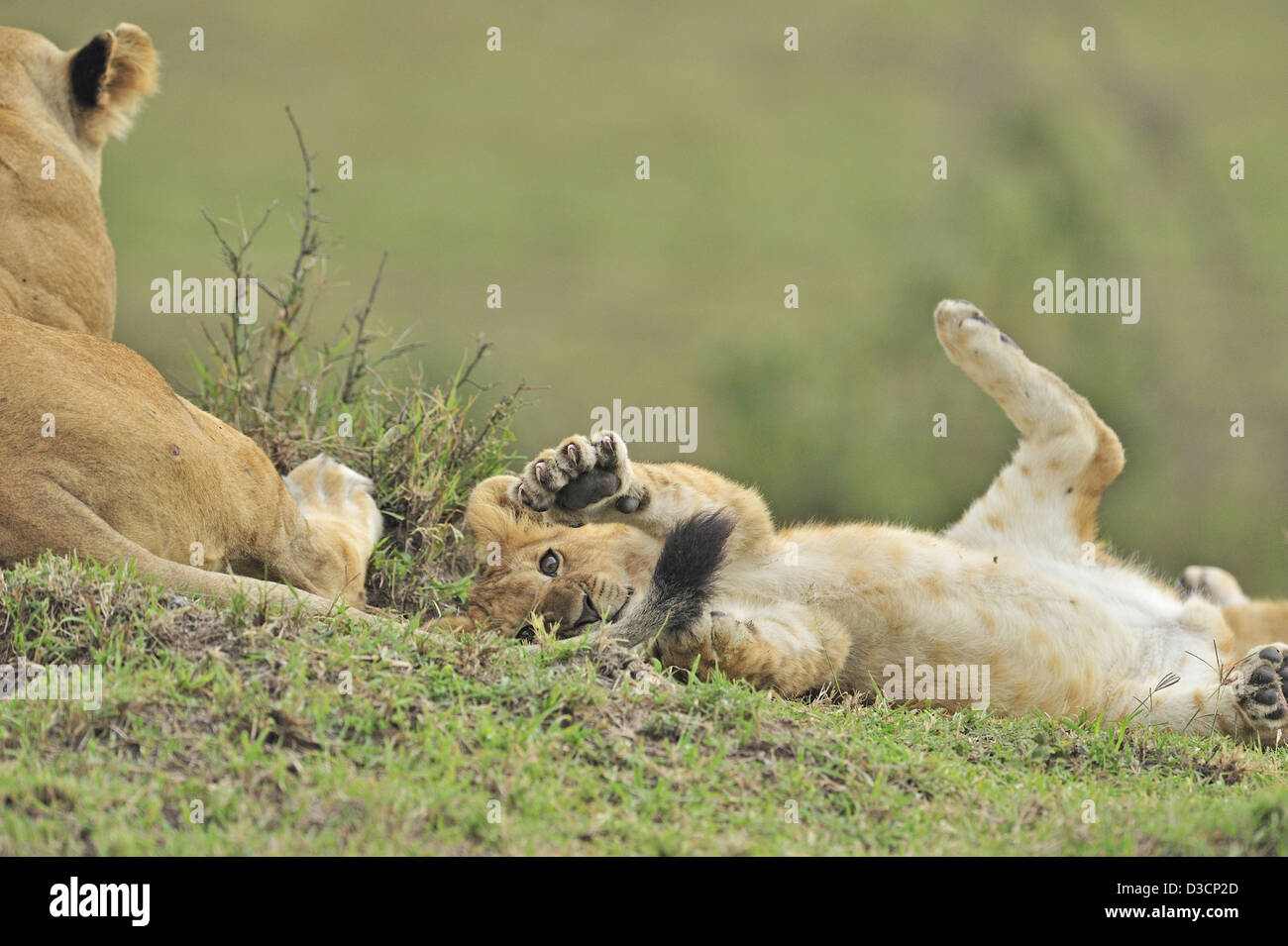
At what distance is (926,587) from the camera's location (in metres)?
4.95

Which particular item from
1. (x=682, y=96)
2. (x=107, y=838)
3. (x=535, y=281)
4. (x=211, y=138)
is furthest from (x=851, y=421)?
(x=682, y=96)

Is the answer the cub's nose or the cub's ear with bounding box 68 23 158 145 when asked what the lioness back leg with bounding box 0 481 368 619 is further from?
the cub's ear with bounding box 68 23 158 145

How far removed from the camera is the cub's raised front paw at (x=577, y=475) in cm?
452

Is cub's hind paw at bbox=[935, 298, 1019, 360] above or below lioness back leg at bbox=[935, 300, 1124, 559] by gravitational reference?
above

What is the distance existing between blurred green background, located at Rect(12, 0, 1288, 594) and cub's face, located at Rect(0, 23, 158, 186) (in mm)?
4707

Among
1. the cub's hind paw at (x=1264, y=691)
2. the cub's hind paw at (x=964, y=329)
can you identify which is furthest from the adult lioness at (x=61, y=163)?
the cub's hind paw at (x=1264, y=691)

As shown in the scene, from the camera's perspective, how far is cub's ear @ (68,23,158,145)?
229 inches

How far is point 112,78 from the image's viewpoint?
598cm

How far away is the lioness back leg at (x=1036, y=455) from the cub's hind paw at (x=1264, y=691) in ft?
3.36

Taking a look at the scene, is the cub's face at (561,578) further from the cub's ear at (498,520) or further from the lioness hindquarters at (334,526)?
the lioness hindquarters at (334,526)

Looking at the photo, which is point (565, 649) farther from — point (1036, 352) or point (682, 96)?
point (682, 96)

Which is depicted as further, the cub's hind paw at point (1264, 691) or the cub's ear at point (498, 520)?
the cub's ear at point (498, 520)

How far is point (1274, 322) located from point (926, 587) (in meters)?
21.4

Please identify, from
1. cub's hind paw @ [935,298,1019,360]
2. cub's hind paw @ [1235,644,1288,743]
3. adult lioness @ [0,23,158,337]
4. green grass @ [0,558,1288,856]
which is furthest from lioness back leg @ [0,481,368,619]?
cub's hind paw @ [1235,644,1288,743]
